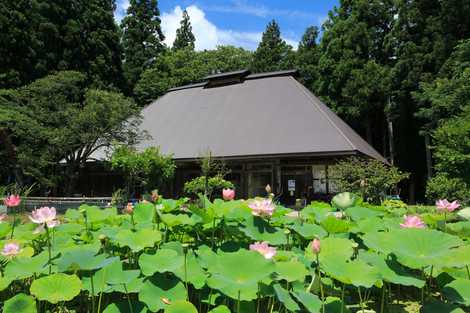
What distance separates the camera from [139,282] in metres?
1.16

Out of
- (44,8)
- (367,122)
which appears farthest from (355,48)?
(44,8)

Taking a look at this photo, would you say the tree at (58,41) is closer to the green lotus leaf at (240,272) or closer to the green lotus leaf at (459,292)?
the green lotus leaf at (240,272)

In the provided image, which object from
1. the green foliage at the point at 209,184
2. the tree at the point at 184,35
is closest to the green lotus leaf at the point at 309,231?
the green foliage at the point at 209,184

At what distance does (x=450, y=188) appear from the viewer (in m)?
10.3

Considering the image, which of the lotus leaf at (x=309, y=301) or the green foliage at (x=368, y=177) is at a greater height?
the lotus leaf at (x=309, y=301)

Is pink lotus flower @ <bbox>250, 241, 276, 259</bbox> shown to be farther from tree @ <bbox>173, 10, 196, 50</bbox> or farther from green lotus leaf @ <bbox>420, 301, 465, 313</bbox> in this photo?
tree @ <bbox>173, 10, 196, 50</bbox>

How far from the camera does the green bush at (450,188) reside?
9781mm

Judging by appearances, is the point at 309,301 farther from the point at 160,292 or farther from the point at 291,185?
the point at 291,185

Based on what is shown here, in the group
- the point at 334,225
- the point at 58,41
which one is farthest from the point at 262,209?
the point at 58,41

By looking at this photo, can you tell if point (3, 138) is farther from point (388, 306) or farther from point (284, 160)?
point (388, 306)

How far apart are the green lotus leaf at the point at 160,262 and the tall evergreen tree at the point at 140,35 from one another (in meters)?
25.7

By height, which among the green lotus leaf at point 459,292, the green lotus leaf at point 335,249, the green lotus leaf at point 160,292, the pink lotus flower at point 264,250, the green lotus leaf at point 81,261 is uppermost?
the pink lotus flower at point 264,250

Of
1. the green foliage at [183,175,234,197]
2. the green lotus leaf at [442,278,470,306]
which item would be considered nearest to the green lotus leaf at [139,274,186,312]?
the green lotus leaf at [442,278,470,306]

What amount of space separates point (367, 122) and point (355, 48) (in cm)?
381
